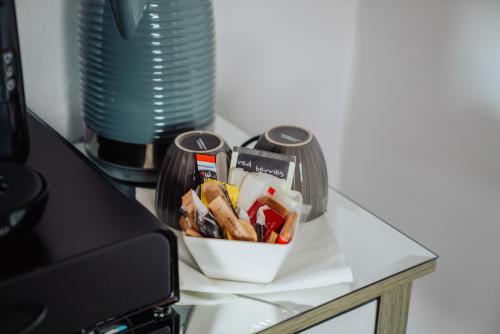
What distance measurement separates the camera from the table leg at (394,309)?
27.7 inches

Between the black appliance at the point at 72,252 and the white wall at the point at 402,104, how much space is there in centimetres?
38

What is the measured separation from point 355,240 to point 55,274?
386 millimetres

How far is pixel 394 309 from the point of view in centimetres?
73

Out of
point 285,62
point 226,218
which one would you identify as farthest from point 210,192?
point 285,62

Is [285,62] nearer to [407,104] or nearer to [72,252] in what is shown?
[407,104]

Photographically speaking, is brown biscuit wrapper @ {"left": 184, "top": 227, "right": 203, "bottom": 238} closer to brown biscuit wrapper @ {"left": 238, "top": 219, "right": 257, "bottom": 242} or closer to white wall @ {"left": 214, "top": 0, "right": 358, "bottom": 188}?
brown biscuit wrapper @ {"left": 238, "top": 219, "right": 257, "bottom": 242}

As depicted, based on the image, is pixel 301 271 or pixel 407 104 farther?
pixel 407 104

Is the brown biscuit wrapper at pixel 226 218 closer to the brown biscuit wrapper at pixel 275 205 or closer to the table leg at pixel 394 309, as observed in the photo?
the brown biscuit wrapper at pixel 275 205

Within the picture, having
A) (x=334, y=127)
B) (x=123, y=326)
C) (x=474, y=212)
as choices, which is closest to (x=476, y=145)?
(x=474, y=212)

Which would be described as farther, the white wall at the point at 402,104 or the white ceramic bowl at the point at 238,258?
the white wall at the point at 402,104

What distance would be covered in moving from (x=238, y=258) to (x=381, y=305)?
7.8 inches

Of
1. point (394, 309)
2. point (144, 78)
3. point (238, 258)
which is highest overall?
point (144, 78)

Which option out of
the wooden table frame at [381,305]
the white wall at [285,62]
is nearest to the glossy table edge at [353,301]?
the wooden table frame at [381,305]

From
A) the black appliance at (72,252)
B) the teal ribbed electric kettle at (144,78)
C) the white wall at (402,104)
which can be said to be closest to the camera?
the black appliance at (72,252)
